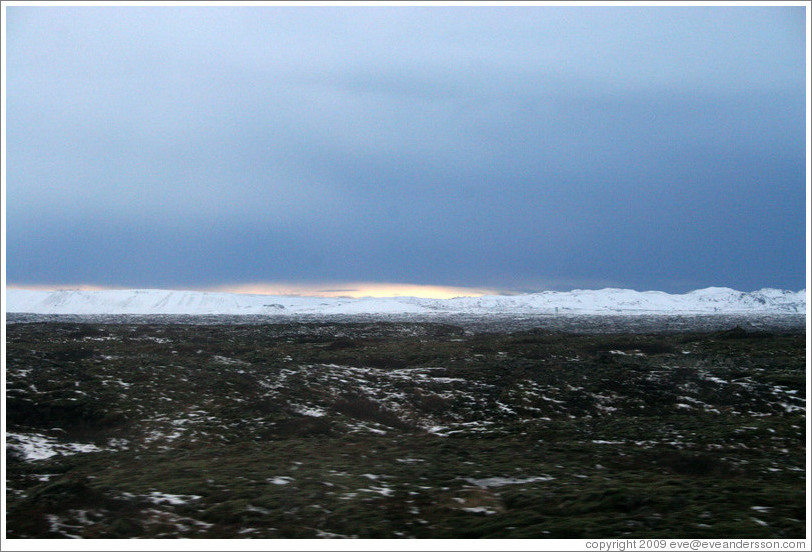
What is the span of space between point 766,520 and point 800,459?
673 centimetres

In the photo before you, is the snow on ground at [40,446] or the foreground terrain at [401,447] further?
the snow on ground at [40,446]

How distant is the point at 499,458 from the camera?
16.1m

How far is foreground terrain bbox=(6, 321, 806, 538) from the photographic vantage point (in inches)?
430

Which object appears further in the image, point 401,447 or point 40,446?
point 40,446

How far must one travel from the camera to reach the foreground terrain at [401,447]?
1093 cm

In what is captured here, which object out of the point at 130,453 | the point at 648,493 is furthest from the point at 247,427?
the point at 648,493

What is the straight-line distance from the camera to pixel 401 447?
17422 millimetres

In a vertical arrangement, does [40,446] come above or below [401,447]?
below

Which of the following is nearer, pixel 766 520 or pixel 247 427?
pixel 766 520

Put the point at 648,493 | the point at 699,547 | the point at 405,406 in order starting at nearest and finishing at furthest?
1. the point at 699,547
2. the point at 648,493
3. the point at 405,406

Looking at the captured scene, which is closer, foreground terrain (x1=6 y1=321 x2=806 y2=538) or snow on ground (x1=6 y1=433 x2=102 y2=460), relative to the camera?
foreground terrain (x1=6 y1=321 x2=806 y2=538)

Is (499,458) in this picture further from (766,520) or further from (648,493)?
(766,520)

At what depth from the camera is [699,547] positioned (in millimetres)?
9328

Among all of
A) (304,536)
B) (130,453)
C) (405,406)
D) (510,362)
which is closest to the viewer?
(304,536)
